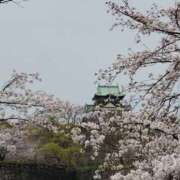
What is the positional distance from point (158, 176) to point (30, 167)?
617 inches

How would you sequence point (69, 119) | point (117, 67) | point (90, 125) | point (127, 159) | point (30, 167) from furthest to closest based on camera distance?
1. point (30, 167)
2. point (69, 119)
3. point (90, 125)
4. point (127, 159)
5. point (117, 67)

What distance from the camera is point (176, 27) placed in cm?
Result: 642

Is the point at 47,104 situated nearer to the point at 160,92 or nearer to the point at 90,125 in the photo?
the point at 90,125

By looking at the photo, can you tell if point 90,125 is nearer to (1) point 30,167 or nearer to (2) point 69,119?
(2) point 69,119

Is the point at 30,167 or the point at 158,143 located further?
the point at 30,167

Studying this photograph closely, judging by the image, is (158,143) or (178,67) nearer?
(178,67)

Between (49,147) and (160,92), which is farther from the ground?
(160,92)

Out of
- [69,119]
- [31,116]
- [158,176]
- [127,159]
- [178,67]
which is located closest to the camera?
[158,176]

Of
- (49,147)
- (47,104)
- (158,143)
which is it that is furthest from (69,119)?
(49,147)

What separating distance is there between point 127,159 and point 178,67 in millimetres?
2143

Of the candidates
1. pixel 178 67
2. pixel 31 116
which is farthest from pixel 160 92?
pixel 31 116

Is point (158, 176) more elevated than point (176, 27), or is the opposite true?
point (176, 27)

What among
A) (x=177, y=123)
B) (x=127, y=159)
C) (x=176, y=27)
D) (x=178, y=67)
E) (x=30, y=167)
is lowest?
(x=30, y=167)

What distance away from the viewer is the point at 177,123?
6.43 m
